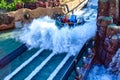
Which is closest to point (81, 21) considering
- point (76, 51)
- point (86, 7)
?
point (76, 51)

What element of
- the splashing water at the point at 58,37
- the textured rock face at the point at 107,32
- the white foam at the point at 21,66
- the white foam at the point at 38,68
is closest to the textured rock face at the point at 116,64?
the textured rock face at the point at 107,32

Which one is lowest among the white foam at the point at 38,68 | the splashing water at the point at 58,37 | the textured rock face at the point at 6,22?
the white foam at the point at 38,68

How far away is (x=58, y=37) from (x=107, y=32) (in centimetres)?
482

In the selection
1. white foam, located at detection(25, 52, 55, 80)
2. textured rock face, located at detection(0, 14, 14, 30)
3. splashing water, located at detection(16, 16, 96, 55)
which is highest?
textured rock face, located at detection(0, 14, 14, 30)

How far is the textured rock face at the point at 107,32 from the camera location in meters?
16.0

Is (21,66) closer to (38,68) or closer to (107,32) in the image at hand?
(38,68)

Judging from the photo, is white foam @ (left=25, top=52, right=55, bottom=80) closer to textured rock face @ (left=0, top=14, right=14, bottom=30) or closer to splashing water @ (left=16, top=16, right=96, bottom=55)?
splashing water @ (left=16, top=16, right=96, bottom=55)

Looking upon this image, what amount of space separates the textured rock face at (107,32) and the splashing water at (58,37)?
2.06 m

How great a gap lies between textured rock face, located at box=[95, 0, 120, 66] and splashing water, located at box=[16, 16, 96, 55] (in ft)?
6.76

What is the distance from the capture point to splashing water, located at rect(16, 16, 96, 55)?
64.0 feet

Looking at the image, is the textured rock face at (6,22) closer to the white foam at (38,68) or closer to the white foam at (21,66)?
the white foam at (21,66)

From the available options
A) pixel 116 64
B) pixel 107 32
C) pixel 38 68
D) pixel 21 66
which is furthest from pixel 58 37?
pixel 116 64

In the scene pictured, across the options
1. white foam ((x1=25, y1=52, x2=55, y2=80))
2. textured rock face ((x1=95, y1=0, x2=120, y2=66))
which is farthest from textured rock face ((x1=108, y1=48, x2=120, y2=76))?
Answer: white foam ((x1=25, y1=52, x2=55, y2=80))

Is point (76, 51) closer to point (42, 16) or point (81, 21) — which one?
point (81, 21)
